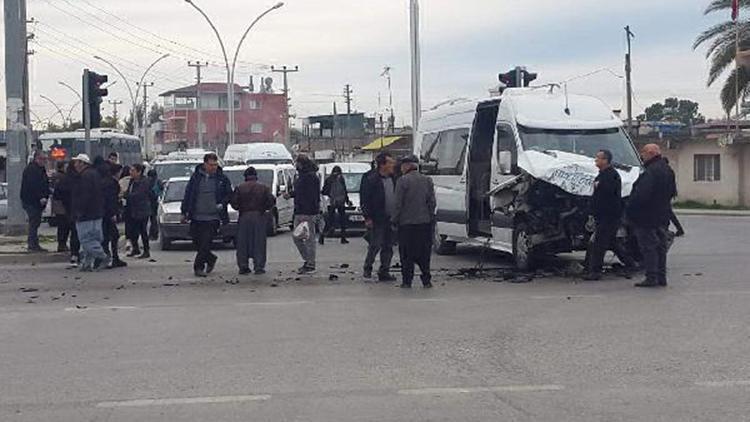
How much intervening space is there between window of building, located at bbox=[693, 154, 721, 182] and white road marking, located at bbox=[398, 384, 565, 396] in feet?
125

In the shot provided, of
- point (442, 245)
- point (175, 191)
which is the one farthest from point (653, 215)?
point (175, 191)

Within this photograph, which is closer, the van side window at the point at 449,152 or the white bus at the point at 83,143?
the van side window at the point at 449,152

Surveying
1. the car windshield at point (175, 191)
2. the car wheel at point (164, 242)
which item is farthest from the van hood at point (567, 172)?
the car windshield at point (175, 191)

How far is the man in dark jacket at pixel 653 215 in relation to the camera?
14156 millimetres

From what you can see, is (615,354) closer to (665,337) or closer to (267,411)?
(665,337)

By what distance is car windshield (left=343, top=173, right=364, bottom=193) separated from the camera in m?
27.8

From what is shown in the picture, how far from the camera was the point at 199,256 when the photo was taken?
648 inches

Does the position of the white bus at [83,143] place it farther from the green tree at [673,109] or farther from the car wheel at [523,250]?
the green tree at [673,109]

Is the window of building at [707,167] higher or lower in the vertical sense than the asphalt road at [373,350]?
higher

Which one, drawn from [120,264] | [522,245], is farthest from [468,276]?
[120,264]

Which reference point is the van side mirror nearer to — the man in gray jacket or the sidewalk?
the man in gray jacket

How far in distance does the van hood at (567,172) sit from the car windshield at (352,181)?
38.7 ft

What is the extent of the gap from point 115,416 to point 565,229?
947cm

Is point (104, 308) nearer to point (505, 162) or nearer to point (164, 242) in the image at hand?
point (505, 162)
